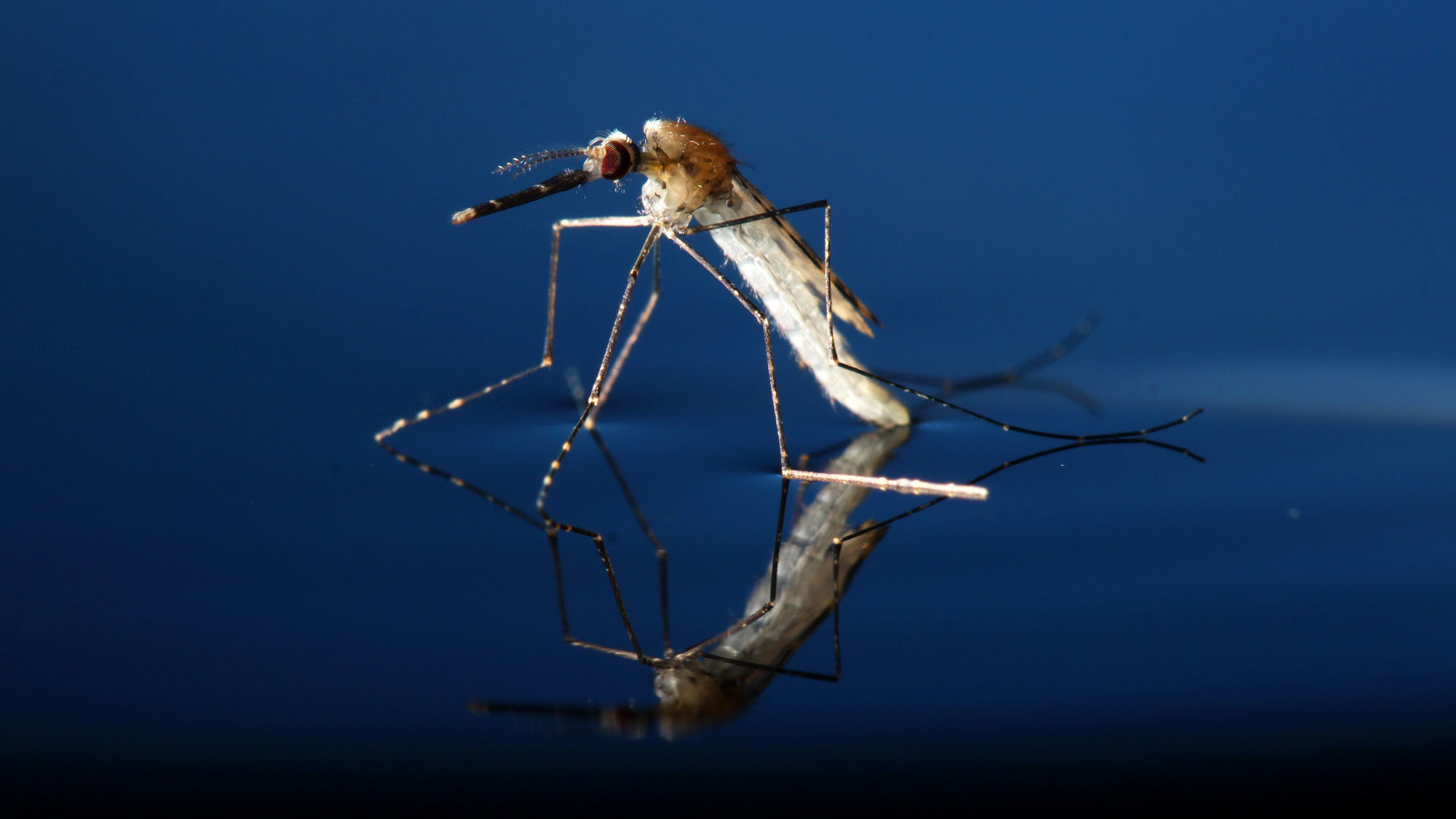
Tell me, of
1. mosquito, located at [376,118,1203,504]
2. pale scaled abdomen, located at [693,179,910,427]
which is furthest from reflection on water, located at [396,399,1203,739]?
pale scaled abdomen, located at [693,179,910,427]

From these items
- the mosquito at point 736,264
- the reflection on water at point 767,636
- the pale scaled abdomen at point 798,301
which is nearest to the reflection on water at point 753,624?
the reflection on water at point 767,636

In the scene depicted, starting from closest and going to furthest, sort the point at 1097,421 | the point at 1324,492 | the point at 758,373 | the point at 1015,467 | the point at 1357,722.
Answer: the point at 1357,722 < the point at 1324,492 < the point at 1015,467 < the point at 1097,421 < the point at 758,373

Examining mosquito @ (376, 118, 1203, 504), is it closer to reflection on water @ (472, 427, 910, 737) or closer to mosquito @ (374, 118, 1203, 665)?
mosquito @ (374, 118, 1203, 665)

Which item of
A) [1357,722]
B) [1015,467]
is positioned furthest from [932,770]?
[1015,467]

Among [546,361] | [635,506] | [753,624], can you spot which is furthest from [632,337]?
[753,624]

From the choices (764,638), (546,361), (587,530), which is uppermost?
(546,361)

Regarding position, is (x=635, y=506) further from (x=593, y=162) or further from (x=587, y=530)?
(x=593, y=162)

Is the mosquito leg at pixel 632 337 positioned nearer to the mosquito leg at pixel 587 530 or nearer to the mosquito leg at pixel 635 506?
the mosquito leg at pixel 635 506

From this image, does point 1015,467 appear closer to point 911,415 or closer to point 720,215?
point 911,415
